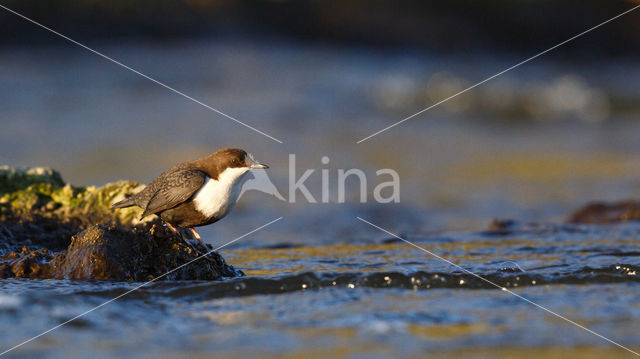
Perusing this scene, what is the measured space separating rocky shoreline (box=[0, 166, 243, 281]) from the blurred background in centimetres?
176

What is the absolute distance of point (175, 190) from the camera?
4801mm

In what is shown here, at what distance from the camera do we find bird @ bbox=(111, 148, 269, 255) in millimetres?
4777

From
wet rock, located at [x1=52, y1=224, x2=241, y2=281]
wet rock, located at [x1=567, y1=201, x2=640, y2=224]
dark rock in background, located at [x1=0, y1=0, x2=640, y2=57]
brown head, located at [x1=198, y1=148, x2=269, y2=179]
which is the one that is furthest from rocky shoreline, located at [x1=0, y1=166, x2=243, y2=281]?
dark rock in background, located at [x1=0, y1=0, x2=640, y2=57]

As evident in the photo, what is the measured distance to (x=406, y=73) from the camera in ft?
57.8

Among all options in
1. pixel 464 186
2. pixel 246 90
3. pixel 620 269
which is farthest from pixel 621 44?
pixel 620 269

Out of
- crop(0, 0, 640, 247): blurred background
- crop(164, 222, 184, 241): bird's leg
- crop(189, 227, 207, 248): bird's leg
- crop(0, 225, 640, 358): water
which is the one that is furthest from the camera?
crop(0, 0, 640, 247): blurred background

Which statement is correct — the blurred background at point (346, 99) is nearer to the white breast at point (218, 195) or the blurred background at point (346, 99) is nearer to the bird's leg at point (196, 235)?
the bird's leg at point (196, 235)

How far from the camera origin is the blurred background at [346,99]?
1025cm

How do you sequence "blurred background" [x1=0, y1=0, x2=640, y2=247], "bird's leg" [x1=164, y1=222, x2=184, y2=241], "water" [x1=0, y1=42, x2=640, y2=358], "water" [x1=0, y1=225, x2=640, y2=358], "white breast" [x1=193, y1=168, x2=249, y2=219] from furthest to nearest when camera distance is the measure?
1. "blurred background" [x1=0, y1=0, x2=640, y2=247]
2. "bird's leg" [x1=164, y1=222, x2=184, y2=241]
3. "white breast" [x1=193, y1=168, x2=249, y2=219]
4. "water" [x1=0, y1=42, x2=640, y2=358]
5. "water" [x1=0, y1=225, x2=640, y2=358]

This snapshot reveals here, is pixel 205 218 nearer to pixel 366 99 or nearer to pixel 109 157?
pixel 109 157

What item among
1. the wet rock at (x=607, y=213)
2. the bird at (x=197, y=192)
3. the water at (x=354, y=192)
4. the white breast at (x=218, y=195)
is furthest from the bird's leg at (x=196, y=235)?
the wet rock at (x=607, y=213)

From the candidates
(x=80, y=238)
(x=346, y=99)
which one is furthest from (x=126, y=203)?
(x=346, y=99)

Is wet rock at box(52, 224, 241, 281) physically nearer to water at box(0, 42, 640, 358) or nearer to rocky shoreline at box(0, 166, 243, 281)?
rocky shoreline at box(0, 166, 243, 281)

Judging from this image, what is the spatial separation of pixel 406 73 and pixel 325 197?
8372 mm
